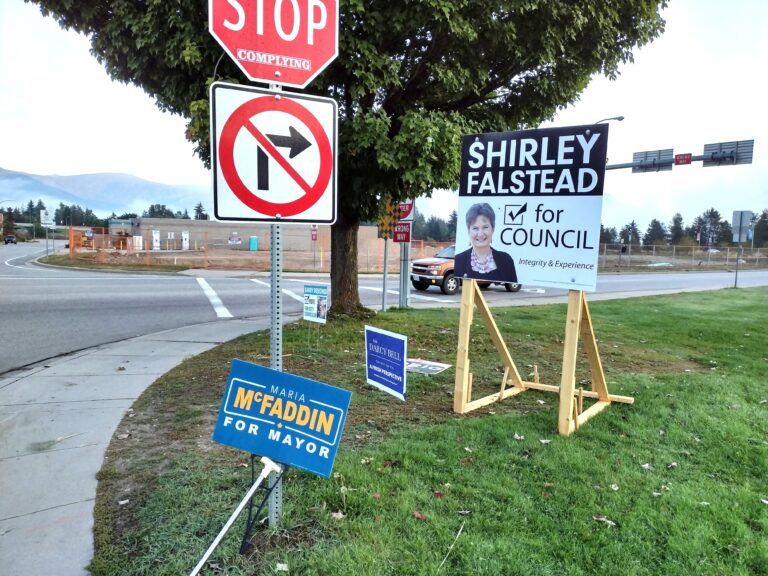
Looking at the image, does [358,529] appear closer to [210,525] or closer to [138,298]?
[210,525]

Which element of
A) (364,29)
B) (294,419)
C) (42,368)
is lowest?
(42,368)

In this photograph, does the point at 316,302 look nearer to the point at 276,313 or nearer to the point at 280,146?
the point at 276,313

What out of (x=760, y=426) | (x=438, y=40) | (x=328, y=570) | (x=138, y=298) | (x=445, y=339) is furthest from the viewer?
(x=138, y=298)

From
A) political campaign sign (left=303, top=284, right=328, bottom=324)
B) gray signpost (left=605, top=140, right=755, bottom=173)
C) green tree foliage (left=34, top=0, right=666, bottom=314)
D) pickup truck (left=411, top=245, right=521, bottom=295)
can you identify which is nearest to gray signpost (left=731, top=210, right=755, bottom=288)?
gray signpost (left=605, top=140, right=755, bottom=173)

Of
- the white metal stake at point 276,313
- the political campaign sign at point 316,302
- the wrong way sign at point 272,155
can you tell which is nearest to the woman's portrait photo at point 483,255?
the political campaign sign at point 316,302

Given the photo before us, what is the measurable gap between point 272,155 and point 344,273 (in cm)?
705

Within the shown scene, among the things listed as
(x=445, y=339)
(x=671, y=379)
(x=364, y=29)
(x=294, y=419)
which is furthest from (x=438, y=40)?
(x=294, y=419)

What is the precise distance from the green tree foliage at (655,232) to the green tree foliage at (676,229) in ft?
4.92

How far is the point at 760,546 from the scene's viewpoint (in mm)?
2812

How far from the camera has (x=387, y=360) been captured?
471 centimetres

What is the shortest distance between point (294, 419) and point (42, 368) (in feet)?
18.2

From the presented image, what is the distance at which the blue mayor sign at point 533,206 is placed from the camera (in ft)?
14.3

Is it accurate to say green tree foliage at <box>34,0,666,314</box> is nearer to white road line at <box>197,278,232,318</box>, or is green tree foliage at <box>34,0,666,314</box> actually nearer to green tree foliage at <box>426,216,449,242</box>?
white road line at <box>197,278,232,318</box>

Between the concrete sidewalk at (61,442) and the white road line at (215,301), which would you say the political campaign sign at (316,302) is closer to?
the concrete sidewalk at (61,442)
